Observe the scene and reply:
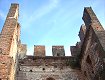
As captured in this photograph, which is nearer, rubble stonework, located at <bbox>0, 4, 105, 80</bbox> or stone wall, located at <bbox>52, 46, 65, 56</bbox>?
rubble stonework, located at <bbox>0, 4, 105, 80</bbox>

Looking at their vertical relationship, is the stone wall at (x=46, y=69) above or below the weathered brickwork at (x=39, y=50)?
below

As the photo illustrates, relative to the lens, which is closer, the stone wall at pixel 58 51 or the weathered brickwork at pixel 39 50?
the weathered brickwork at pixel 39 50

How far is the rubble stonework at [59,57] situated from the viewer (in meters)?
7.91

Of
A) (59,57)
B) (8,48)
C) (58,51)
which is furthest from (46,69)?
(8,48)

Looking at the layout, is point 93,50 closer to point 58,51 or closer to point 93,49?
point 93,49

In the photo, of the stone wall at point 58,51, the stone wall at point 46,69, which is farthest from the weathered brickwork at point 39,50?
the stone wall at point 58,51

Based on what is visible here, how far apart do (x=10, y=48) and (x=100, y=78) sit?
3.51m

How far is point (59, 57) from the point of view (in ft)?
35.7

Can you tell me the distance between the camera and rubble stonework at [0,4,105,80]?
791cm

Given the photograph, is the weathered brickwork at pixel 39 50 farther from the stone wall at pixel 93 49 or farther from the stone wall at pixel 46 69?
the stone wall at pixel 93 49

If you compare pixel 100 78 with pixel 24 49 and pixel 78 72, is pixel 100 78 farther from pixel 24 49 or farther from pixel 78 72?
pixel 24 49

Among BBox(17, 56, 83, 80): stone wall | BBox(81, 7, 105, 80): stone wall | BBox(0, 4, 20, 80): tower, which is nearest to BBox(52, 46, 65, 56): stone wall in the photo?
BBox(17, 56, 83, 80): stone wall

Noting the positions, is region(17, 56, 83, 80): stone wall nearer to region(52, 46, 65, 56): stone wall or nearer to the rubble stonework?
the rubble stonework

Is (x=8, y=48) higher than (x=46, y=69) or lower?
higher
